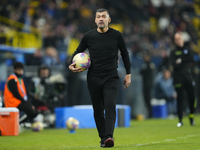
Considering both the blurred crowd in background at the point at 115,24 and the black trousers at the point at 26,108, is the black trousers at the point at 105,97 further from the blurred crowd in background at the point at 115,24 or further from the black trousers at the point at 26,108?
the blurred crowd in background at the point at 115,24

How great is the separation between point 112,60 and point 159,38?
65.1 ft

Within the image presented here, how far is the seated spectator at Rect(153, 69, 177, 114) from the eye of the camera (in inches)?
714

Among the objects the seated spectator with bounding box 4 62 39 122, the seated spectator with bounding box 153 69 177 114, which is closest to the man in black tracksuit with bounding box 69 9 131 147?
the seated spectator with bounding box 4 62 39 122

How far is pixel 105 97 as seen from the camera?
6598mm

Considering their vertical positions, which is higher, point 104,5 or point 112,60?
point 104,5

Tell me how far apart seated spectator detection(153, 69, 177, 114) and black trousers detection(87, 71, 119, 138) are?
11.5 meters

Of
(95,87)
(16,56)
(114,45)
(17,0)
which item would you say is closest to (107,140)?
(95,87)

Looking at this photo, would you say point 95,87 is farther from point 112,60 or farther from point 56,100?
point 56,100

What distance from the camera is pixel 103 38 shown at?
22.1 feet

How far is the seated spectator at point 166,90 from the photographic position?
18.1 m

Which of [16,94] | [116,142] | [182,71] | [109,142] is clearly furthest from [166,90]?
[109,142]

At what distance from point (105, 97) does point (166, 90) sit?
1180 centimetres

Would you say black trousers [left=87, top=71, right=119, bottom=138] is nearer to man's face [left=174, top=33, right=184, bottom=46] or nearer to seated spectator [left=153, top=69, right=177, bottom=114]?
man's face [left=174, top=33, right=184, bottom=46]

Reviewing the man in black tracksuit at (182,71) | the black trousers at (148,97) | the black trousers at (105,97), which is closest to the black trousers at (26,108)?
the man in black tracksuit at (182,71)
